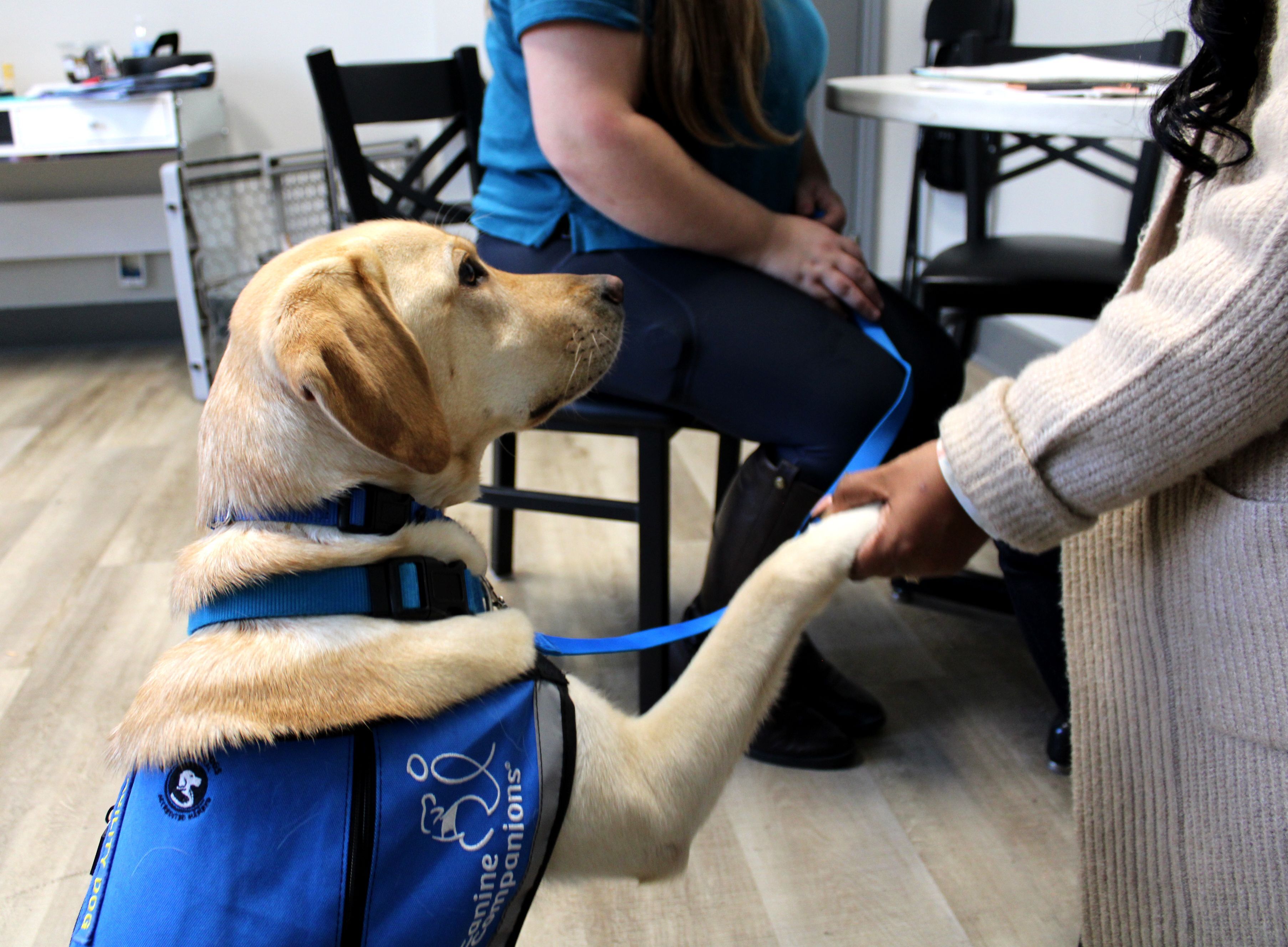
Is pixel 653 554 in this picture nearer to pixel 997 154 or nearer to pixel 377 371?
pixel 377 371

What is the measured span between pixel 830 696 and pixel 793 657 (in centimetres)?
33

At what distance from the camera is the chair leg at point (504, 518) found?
1783 mm

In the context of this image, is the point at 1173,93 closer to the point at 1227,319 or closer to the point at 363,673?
the point at 1227,319

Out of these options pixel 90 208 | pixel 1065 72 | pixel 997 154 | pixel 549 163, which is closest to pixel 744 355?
pixel 549 163

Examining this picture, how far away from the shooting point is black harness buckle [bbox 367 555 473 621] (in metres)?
0.76

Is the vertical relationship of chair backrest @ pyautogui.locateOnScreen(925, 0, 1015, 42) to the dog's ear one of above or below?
above

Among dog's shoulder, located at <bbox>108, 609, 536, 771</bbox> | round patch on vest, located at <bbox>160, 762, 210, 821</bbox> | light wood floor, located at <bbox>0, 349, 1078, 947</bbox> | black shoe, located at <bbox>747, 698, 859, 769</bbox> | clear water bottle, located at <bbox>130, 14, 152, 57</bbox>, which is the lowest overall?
light wood floor, located at <bbox>0, 349, 1078, 947</bbox>

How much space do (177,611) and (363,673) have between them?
0.18 meters

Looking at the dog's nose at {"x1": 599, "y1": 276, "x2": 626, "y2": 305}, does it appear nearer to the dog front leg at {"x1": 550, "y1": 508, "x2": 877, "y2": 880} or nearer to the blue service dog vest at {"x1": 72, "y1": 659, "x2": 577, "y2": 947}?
the dog front leg at {"x1": 550, "y1": 508, "x2": 877, "y2": 880}

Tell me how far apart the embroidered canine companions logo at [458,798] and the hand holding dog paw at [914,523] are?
40cm

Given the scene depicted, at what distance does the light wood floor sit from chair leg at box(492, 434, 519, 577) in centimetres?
4

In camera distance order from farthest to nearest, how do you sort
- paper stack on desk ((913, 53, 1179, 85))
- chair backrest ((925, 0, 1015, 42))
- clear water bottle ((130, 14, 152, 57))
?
clear water bottle ((130, 14, 152, 57)) → chair backrest ((925, 0, 1015, 42)) → paper stack on desk ((913, 53, 1179, 85))

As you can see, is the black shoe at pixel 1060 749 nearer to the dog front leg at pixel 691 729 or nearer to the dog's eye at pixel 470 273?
the dog front leg at pixel 691 729

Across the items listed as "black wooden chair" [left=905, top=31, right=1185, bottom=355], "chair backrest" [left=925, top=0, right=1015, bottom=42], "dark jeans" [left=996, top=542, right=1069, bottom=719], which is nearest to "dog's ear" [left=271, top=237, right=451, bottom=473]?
"dark jeans" [left=996, top=542, right=1069, bottom=719]
